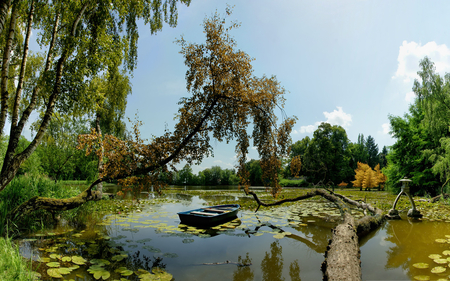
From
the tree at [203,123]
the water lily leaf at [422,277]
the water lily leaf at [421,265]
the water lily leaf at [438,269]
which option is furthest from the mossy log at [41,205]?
the water lily leaf at [438,269]

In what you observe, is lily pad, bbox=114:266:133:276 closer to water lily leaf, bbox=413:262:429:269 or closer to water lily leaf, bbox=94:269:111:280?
water lily leaf, bbox=94:269:111:280

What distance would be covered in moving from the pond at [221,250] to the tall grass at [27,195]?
740 millimetres

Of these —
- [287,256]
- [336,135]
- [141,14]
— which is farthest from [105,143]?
[336,135]

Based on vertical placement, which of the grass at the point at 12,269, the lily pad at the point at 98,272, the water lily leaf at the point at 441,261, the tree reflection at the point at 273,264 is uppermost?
the grass at the point at 12,269

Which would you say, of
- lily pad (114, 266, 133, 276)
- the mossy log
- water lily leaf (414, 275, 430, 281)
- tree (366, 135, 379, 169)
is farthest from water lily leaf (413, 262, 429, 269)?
tree (366, 135, 379, 169)

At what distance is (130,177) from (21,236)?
3.13m

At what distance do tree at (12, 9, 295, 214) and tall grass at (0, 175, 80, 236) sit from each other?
2.67ft

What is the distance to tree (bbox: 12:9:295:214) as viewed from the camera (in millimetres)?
5922

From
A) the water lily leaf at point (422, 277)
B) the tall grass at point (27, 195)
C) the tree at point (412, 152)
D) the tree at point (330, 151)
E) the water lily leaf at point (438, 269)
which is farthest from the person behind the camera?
the tree at point (330, 151)

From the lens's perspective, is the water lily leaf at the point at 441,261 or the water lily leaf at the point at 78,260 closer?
the water lily leaf at the point at 78,260

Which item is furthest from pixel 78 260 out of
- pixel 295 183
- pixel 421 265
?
pixel 295 183

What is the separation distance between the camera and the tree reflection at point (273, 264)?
416 cm

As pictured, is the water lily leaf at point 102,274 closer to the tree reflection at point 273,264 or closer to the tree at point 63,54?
the tree reflection at point 273,264

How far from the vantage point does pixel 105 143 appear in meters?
5.71
